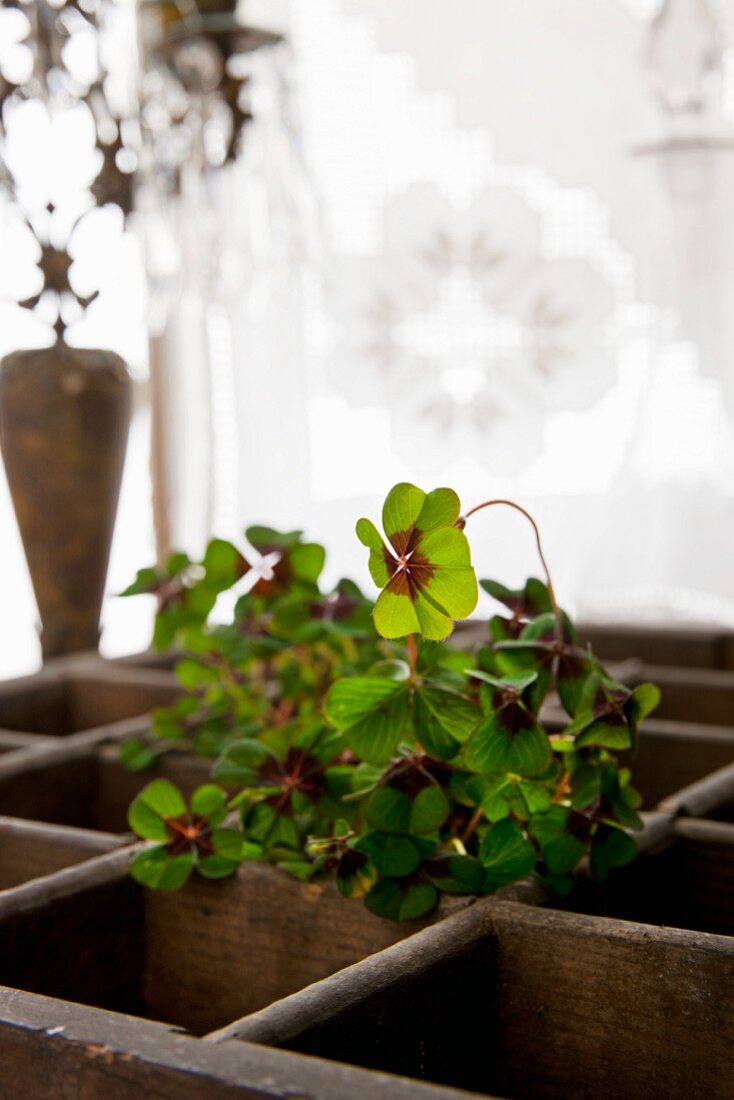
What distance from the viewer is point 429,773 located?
70 cm

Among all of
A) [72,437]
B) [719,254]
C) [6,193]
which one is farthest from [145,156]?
[719,254]

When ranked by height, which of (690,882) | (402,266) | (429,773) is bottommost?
(690,882)

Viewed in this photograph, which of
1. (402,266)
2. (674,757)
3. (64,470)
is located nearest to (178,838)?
(674,757)

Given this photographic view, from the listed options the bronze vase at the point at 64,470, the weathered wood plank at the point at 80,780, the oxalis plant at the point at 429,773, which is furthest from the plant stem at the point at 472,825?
the bronze vase at the point at 64,470

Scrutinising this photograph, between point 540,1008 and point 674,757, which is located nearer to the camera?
point 540,1008

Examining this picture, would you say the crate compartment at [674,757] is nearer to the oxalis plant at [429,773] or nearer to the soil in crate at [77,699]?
the oxalis plant at [429,773]

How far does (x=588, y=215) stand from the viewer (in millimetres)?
2965

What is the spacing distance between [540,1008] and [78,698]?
0.83 meters

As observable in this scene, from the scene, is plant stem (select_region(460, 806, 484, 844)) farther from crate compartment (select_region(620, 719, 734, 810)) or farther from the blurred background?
the blurred background

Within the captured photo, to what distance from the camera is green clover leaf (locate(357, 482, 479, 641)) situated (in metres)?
0.63

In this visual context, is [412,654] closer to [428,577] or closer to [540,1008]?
[428,577]

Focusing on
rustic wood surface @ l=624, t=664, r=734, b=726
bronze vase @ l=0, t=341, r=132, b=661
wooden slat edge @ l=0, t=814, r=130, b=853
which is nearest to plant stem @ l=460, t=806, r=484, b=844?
wooden slat edge @ l=0, t=814, r=130, b=853

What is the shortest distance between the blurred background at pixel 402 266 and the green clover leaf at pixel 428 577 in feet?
4.45

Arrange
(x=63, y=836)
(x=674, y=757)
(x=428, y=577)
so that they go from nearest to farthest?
1. (x=428, y=577)
2. (x=63, y=836)
3. (x=674, y=757)
